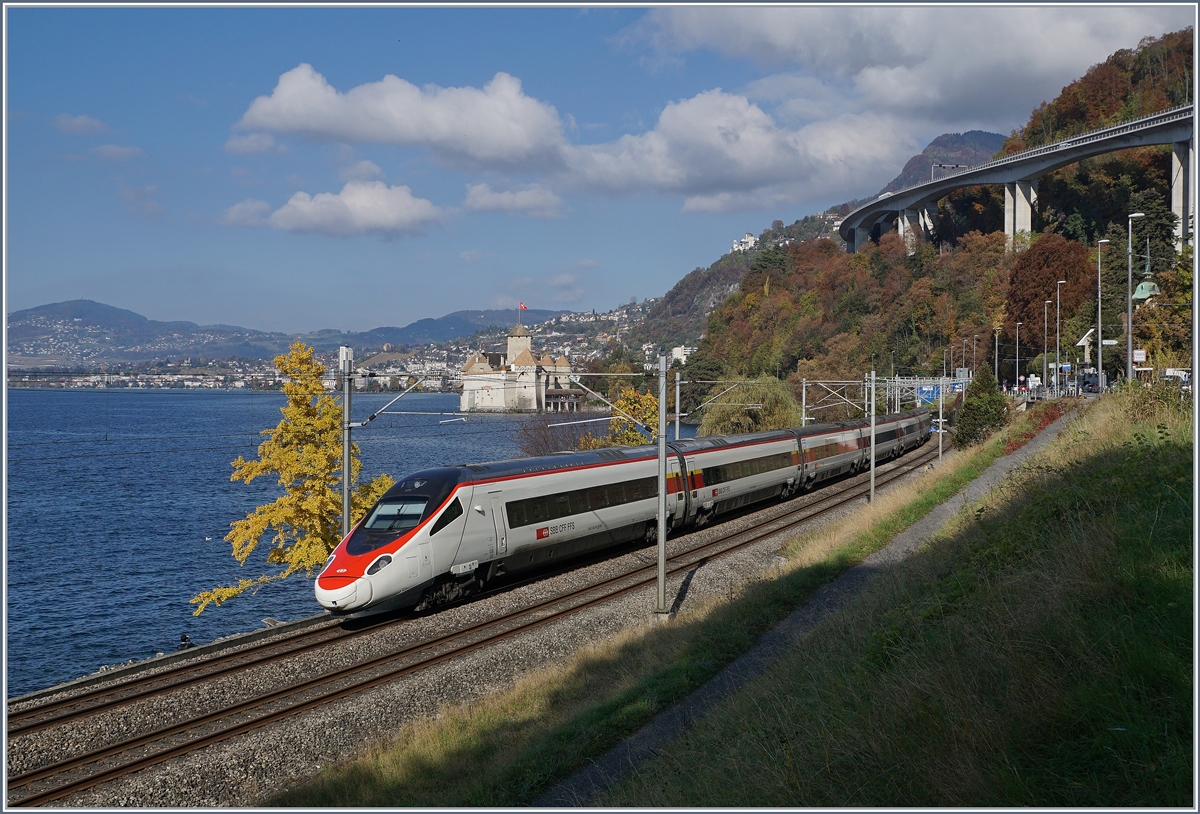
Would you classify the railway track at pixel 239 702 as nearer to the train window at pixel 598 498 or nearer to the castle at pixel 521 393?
the train window at pixel 598 498

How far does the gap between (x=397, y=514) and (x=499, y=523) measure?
7.97 ft

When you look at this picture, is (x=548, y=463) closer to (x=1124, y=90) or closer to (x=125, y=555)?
(x=125, y=555)

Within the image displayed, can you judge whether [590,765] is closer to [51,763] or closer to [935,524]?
[51,763]

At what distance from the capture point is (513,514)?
766 inches

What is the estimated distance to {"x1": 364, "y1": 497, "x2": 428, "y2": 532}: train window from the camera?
17.3m

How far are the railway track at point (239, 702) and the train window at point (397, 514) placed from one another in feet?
6.31

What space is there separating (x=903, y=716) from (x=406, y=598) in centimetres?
1167

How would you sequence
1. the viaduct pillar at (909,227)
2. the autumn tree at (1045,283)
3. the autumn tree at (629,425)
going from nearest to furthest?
the autumn tree at (629,425)
the autumn tree at (1045,283)
the viaduct pillar at (909,227)

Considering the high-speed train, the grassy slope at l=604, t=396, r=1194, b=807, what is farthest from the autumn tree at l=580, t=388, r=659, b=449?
the grassy slope at l=604, t=396, r=1194, b=807

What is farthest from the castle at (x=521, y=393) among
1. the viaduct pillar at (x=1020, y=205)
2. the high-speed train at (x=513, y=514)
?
the high-speed train at (x=513, y=514)

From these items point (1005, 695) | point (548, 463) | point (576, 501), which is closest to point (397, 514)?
point (548, 463)

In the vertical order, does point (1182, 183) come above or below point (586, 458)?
above

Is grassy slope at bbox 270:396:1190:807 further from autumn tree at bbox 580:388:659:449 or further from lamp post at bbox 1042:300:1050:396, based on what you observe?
lamp post at bbox 1042:300:1050:396

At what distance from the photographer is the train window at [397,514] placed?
17266 mm
